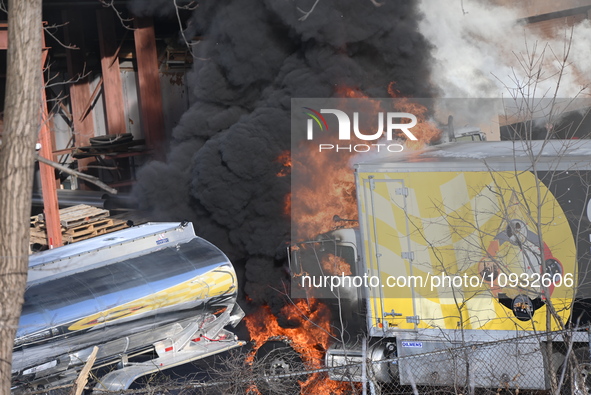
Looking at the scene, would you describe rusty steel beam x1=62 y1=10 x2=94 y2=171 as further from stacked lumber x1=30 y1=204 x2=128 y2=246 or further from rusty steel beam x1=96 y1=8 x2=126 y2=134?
stacked lumber x1=30 y1=204 x2=128 y2=246

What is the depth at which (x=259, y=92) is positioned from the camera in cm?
1552

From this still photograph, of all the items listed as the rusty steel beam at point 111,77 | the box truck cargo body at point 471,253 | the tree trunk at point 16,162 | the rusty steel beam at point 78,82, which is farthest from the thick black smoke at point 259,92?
the tree trunk at point 16,162

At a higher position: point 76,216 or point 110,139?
point 110,139

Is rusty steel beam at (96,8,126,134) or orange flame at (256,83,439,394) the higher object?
rusty steel beam at (96,8,126,134)

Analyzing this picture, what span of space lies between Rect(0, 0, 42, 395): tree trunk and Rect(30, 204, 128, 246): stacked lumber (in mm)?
9448

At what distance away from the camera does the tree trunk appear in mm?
4957

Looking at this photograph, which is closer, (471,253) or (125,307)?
(471,253)

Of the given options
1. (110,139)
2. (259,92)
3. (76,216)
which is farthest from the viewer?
(110,139)

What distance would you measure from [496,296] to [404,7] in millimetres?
8568

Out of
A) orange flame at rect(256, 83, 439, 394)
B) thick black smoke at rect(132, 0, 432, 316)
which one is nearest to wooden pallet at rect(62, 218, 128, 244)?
thick black smoke at rect(132, 0, 432, 316)

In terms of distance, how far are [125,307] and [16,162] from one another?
489cm

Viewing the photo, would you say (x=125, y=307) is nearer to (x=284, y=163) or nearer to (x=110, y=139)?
(x=284, y=163)

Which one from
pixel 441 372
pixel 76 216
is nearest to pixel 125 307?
pixel 441 372

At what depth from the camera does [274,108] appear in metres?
14.2
